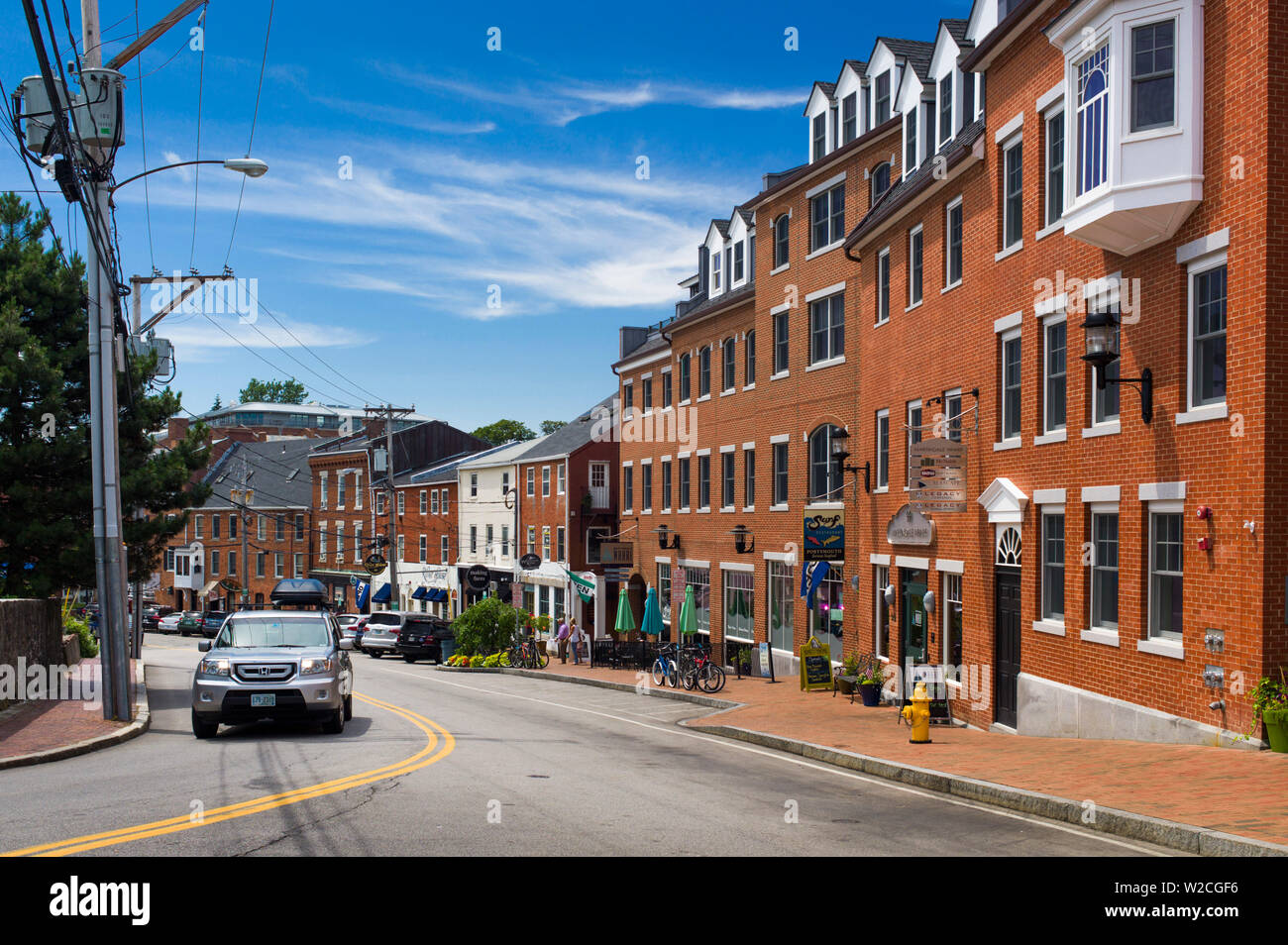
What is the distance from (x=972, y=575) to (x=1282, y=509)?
8.39 metres

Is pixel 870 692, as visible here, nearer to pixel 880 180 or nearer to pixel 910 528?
pixel 910 528

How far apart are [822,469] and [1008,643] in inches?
432

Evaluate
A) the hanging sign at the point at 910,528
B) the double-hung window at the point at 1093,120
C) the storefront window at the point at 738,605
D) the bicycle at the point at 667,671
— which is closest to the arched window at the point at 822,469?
the hanging sign at the point at 910,528

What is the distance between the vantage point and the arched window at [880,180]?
27.6m

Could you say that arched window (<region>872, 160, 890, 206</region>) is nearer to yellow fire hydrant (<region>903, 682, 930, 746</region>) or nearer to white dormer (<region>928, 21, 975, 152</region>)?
white dormer (<region>928, 21, 975, 152</region>)

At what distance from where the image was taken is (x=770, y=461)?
33250mm

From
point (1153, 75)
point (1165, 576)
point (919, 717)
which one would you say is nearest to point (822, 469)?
point (919, 717)

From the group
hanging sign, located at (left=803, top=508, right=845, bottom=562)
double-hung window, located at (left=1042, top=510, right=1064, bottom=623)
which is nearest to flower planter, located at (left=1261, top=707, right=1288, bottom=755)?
double-hung window, located at (left=1042, top=510, right=1064, bottom=623)

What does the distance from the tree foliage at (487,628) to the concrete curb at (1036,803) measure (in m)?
23.9

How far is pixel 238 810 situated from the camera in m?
10.1

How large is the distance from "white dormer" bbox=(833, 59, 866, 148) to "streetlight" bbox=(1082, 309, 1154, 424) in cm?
1501

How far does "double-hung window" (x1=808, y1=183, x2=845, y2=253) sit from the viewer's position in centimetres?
2944

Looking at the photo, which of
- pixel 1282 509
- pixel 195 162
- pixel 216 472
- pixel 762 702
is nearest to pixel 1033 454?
pixel 1282 509

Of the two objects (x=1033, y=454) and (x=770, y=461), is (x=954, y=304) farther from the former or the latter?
(x=770, y=461)
